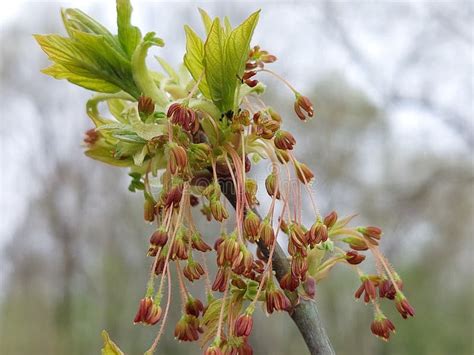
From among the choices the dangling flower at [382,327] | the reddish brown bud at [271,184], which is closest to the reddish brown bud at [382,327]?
the dangling flower at [382,327]

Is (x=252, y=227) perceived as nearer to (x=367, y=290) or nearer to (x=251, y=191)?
(x=251, y=191)

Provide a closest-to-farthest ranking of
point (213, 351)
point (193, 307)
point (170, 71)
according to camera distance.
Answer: point (213, 351)
point (193, 307)
point (170, 71)

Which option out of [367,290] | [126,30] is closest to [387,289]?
[367,290]

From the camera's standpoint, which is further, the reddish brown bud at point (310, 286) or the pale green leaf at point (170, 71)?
the pale green leaf at point (170, 71)

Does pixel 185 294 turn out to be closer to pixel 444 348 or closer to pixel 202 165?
pixel 202 165

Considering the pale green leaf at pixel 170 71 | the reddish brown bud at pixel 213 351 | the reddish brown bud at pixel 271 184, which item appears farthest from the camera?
the pale green leaf at pixel 170 71

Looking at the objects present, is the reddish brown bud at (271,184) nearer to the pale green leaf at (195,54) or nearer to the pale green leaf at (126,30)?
the pale green leaf at (195,54)

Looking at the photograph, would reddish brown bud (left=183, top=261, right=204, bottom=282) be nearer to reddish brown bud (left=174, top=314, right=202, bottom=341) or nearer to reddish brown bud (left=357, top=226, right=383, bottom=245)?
reddish brown bud (left=174, top=314, right=202, bottom=341)
